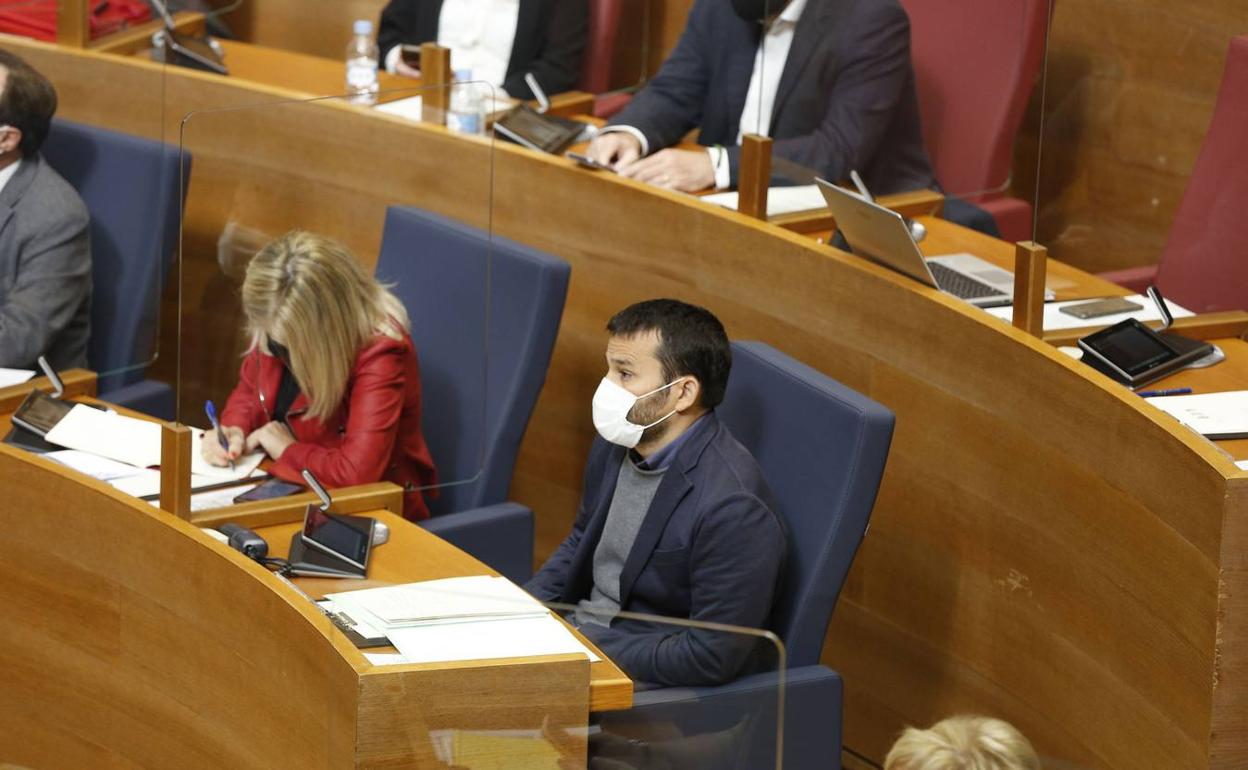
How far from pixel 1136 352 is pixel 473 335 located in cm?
110

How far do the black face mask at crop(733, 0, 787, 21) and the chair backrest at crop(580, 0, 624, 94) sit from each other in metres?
0.77

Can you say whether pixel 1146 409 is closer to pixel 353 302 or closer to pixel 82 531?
pixel 353 302

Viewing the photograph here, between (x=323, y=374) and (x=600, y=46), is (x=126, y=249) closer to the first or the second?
(x=323, y=374)

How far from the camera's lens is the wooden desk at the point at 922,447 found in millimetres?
2469

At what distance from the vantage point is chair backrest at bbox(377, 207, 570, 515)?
3.16 meters

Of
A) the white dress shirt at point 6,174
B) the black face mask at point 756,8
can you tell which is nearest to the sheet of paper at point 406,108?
the black face mask at point 756,8

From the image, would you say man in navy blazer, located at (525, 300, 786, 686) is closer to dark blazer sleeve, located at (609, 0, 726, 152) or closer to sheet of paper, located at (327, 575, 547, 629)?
sheet of paper, located at (327, 575, 547, 629)

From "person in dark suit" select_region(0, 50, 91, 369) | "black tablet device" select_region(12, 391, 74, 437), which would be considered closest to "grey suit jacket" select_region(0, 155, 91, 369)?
"person in dark suit" select_region(0, 50, 91, 369)

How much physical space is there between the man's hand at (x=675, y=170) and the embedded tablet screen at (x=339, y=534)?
3.91ft

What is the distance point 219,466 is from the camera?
2936 mm

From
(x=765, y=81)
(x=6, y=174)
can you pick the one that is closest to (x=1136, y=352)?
(x=765, y=81)

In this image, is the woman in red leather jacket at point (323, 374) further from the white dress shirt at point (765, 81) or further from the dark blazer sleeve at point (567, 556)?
the white dress shirt at point (765, 81)

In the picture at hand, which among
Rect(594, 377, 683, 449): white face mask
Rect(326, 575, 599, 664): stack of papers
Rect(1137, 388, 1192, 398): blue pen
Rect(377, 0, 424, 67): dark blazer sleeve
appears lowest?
Rect(326, 575, 599, 664): stack of papers

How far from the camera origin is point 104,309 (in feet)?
Result: 11.6
